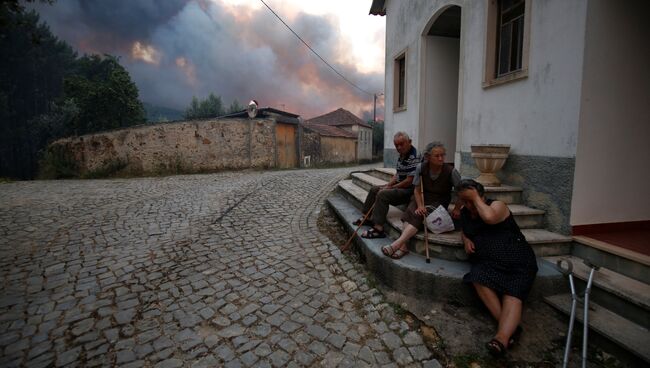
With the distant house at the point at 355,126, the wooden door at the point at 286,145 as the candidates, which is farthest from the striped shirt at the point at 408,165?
the distant house at the point at 355,126

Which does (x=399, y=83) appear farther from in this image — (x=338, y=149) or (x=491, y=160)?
(x=338, y=149)

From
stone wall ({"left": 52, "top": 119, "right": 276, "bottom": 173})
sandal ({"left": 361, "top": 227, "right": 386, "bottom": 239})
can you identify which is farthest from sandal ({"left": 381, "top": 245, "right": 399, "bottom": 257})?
stone wall ({"left": 52, "top": 119, "right": 276, "bottom": 173})

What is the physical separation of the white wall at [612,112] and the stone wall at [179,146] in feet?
50.6

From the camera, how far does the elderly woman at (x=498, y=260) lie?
8.65 feet

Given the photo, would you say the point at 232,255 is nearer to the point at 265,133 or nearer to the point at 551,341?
the point at 551,341

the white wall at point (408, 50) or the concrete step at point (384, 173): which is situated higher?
the white wall at point (408, 50)

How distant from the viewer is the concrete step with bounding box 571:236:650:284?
2826 mm

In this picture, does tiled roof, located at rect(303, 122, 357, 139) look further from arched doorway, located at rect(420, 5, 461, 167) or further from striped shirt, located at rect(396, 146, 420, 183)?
striped shirt, located at rect(396, 146, 420, 183)

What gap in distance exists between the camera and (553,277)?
3051 millimetres

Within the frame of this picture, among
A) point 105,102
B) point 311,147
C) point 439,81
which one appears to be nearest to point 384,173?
point 439,81

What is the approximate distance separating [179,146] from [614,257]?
16212mm

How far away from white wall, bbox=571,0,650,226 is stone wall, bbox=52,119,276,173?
15430 mm

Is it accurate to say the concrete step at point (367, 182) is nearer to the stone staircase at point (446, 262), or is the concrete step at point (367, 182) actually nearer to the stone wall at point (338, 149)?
the stone staircase at point (446, 262)

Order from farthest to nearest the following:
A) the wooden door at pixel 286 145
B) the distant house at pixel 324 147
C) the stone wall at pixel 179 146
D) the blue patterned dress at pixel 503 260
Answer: the distant house at pixel 324 147, the wooden door at pixel 286 145, the stone wall at pixel 179 146, the blue patterned dress at pixel 503 260
